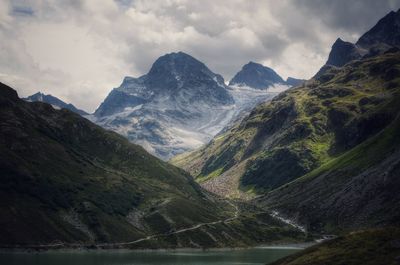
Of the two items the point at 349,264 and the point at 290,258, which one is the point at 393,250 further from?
the point at 290,258

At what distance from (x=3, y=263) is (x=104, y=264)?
34.9 meters

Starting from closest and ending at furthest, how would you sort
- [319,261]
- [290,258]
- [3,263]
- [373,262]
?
[373,262] < [319,261] < [290,258] < [3,263]

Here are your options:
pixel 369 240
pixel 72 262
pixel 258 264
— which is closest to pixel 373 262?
pixel 369 240

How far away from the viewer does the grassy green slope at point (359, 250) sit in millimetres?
106600

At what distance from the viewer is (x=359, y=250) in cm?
11369

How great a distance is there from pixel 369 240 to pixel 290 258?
81.1ft

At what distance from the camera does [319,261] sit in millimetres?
116188

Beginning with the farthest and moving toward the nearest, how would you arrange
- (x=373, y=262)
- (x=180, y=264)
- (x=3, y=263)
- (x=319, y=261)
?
(x=180, y=264) < (x=3, y=263) < (x=319, y=261) < (x=373, y=262)

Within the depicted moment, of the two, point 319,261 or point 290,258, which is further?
point 290,258

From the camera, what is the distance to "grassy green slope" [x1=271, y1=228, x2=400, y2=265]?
350 ft

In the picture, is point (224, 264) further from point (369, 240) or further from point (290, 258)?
point (369, 240)

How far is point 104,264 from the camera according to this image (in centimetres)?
18175

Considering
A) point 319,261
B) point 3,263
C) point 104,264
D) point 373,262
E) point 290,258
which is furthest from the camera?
point 104,264

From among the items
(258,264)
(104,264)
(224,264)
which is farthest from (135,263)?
(258,264)
